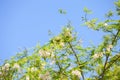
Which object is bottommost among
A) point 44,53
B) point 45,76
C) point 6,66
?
point 45,76

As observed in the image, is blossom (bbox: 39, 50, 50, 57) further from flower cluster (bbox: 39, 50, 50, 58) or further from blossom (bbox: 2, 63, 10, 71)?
blossom (bbox: 2, 63, 10, 71)

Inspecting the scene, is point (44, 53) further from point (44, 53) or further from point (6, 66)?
point (6, 66)

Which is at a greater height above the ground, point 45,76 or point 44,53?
point 44,53

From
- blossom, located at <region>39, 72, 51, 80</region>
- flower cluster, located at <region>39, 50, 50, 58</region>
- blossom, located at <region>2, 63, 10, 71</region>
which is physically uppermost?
flower cluster, located at <region>39, 50, 50, 58</region>

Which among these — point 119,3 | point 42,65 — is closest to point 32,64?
point 42,65

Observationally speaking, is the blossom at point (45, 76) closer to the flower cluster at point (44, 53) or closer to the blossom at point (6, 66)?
the flower cluster at point (44, 53)

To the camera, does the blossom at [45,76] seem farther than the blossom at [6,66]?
No

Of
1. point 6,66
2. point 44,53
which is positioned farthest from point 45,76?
point 6,66

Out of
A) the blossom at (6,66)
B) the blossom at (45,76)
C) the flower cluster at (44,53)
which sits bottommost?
the blossom at (45,76)

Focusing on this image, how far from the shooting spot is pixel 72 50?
14.3 metres

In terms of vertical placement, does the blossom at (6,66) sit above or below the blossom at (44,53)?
below

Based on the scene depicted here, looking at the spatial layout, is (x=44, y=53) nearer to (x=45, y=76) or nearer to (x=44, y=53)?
(x=44, y=53)

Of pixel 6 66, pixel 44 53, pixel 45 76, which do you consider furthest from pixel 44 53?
pixel 6 66

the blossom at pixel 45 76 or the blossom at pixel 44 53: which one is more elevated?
the blossom at pixel 44 53
